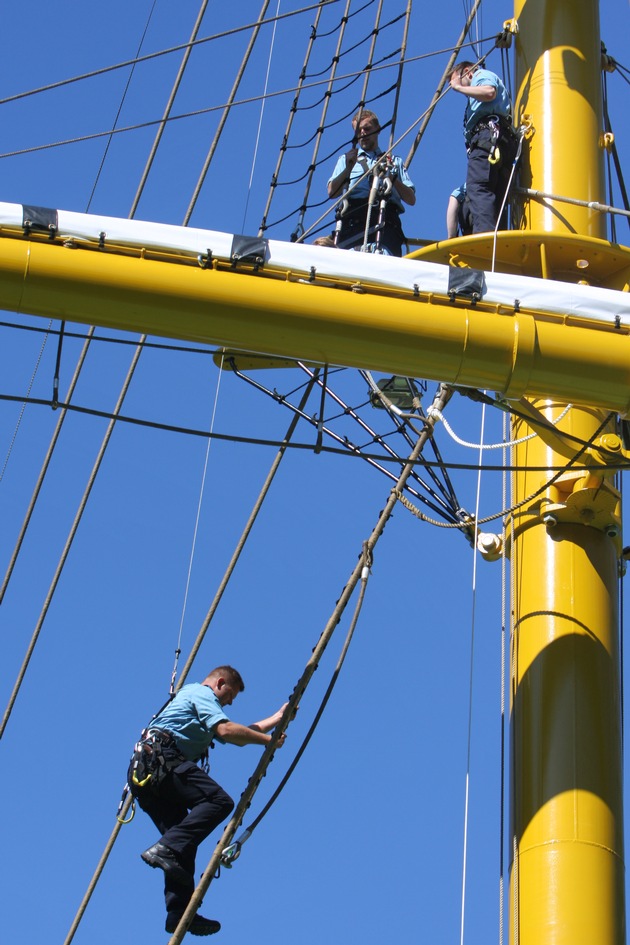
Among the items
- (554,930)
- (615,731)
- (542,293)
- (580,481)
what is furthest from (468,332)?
(554,930)

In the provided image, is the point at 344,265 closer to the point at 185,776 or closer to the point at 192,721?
the point at 192,721

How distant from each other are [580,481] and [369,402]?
1869 mm

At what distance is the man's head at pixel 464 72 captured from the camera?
11250 millimetres

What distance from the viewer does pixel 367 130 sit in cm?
1142

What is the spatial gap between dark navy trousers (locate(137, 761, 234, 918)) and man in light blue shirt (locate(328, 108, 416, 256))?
124 inches

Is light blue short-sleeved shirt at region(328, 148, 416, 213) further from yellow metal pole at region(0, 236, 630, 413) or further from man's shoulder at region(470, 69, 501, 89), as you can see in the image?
yellow metal pole at region(0, 236, 630, 413)

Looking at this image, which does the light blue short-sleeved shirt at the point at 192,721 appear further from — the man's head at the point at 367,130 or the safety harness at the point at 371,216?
the man's head at the point at 367,130

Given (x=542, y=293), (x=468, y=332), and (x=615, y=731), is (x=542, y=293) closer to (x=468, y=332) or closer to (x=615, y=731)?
(x=468, y=332)

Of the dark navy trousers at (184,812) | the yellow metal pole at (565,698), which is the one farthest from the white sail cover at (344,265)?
the dark navy trousers at (184,812)

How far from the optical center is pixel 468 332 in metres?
8.87

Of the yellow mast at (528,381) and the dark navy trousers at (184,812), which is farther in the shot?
the dark navy trousers at (184,812)

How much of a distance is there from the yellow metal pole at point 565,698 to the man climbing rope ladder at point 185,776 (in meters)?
1.23

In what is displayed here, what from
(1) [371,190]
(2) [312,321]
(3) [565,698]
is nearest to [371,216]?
(1) [371,190]

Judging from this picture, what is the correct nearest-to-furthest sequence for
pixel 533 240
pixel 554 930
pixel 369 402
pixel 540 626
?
pixel 554 930, pixel 540 626, pixel 533 240, pixel 369 402
